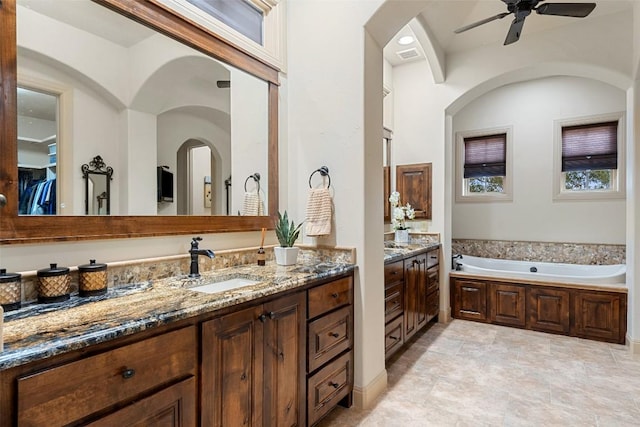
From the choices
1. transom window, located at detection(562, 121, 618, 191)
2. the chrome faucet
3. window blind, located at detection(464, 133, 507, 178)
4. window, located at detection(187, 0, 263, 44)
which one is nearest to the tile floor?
the chrome faucet

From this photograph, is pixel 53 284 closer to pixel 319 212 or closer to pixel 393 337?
pixel 319 212

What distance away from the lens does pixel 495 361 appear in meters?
2.89

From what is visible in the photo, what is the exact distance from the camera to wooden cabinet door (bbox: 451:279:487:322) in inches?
154

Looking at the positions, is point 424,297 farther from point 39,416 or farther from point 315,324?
point 39,416

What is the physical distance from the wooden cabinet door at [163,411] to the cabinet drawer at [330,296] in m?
0.76

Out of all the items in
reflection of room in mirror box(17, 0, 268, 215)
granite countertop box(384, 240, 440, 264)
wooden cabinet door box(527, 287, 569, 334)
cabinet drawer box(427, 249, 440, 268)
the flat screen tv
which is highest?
reflection of room in mirror box(17, 0, 268, 215)

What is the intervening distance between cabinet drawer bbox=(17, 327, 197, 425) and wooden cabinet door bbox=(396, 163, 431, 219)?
3.35 m

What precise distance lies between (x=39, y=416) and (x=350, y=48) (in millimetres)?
2298

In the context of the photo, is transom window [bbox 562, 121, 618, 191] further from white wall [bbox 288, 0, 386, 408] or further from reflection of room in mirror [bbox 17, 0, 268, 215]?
reflection of room in mirror [bbox 17, 0, 268, 215]

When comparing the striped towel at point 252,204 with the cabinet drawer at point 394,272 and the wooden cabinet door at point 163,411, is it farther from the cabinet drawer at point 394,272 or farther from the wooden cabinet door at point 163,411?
the wooden cabinet door at point 163,411

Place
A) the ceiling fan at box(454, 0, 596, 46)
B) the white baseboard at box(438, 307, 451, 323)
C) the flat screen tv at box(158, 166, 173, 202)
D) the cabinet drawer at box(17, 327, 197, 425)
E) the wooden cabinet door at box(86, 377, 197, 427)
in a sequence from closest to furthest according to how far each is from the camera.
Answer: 1. the cabinet drawer at box(17, 327, 197, 425)
2. the wooden cabinet door at box(86, 377, 197, 427)
3. the flat screen tv at box(158, 166, 173, 202)
4. the ceiling fan at box(454, 0, 596, 46)
5. the white baseboard at box(438, 307, 451, 323)

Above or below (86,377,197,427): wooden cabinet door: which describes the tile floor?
below

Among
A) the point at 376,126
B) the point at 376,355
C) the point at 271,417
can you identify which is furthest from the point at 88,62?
the point at 376,355

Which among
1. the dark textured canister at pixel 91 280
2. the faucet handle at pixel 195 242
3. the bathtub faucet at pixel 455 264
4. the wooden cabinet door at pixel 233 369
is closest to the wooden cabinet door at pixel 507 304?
the bathtub faucet at pixel 455 264
